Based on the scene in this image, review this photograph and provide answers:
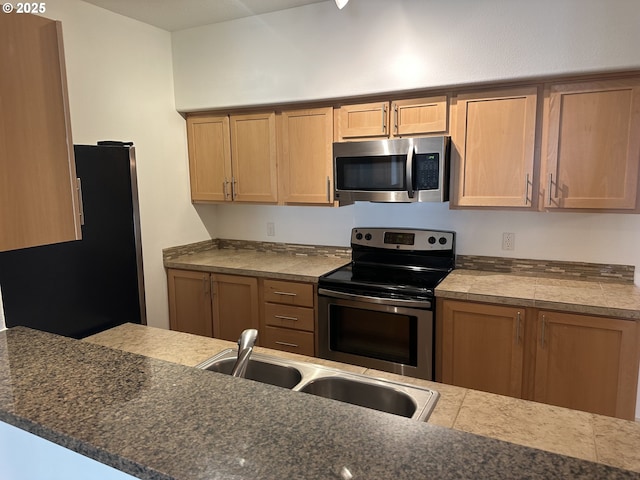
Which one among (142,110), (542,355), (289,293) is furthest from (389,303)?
(142,110)

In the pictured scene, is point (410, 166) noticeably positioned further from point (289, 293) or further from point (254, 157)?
point (254, 157)

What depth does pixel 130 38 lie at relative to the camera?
3.12 m

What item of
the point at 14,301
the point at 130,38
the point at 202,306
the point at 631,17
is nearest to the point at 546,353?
the point at 631,17

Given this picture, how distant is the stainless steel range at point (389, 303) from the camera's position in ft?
8.56

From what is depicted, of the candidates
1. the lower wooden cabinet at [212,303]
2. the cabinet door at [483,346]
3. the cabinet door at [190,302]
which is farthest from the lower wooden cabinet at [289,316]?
the cabinet door at [483,346]

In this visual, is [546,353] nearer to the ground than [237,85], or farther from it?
nearer to the ground

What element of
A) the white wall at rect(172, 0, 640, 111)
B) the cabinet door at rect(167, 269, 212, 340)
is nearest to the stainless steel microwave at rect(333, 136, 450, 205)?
the white wall at rect(172, 0, 640, 111)

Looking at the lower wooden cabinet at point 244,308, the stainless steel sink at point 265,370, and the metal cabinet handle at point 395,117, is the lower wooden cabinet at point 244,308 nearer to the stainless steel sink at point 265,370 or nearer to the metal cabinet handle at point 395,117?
the metal cabinet handle at point 395,117

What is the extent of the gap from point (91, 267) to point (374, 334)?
1.67 meters

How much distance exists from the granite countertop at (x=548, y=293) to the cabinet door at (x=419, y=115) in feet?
3.13

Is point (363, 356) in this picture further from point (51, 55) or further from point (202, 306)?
point (51, 55)

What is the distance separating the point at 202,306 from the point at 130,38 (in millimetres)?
2003

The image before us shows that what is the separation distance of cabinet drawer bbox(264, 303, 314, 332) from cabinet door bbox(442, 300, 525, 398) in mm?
899

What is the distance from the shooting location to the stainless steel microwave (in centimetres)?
264
